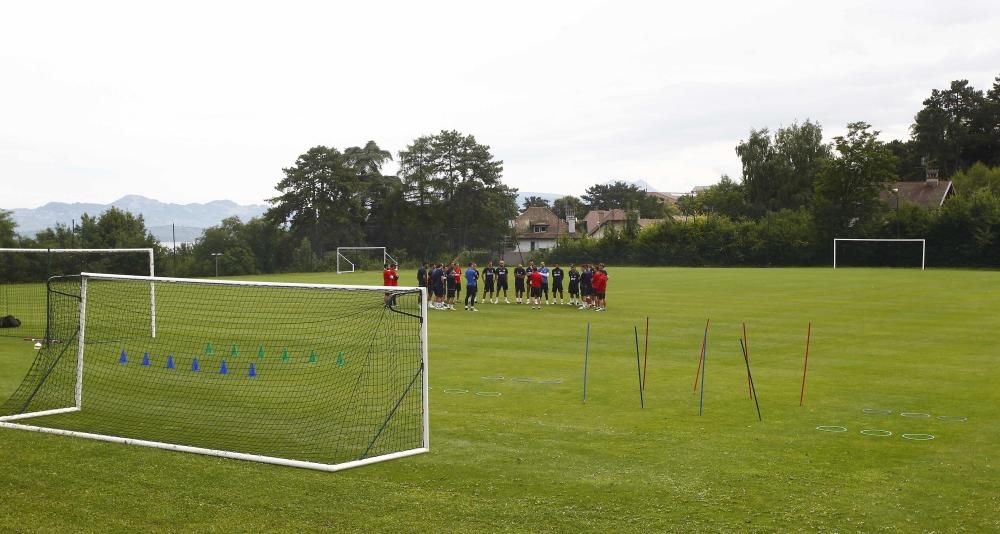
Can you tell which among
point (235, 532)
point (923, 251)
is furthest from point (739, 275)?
point (235, 532)

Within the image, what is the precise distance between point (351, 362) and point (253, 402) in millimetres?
4003

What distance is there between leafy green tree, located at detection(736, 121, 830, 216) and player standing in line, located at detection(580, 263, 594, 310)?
5375cm

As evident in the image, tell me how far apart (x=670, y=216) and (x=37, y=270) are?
182 ft

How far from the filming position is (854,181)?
66.4 meters

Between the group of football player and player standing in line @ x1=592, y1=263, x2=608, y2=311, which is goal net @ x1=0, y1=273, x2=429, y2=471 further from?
player standing in line @ x1=592, y1=263, x2=608, y2=311

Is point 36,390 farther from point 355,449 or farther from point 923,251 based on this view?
point 923,251

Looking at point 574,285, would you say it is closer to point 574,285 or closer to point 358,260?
point 574,285

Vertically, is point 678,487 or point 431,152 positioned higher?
point 431,152

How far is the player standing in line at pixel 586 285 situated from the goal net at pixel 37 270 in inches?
547

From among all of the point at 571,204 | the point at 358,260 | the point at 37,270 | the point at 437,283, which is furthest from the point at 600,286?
the point at 571,204

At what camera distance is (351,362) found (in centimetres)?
1725

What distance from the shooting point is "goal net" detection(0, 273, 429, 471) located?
1067 cm

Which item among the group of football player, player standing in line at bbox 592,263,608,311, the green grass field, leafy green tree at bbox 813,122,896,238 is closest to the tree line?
leafy green tree at bbox 813,122,896,238

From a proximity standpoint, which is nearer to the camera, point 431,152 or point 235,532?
point 235,532
